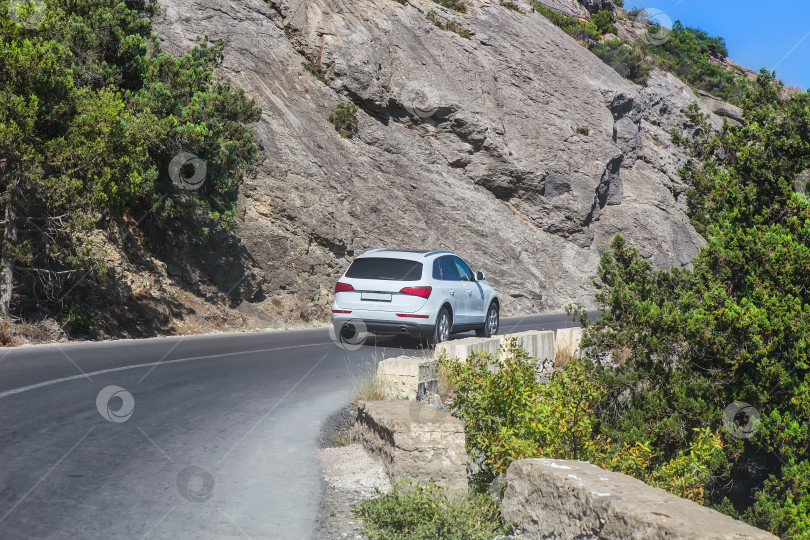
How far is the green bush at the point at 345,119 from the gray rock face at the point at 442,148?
1.79ft

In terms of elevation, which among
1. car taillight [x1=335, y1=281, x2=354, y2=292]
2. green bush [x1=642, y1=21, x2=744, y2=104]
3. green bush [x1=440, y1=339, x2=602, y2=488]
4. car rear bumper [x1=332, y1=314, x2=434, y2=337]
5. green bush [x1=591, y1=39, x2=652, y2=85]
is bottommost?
car rear bumper [x1=332, y1=314, x2=434, y2=337]

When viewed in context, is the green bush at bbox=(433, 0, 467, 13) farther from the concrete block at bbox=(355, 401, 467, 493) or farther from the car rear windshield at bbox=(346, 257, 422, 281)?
the concrete block at bbox=(355, 401, 467, 493)

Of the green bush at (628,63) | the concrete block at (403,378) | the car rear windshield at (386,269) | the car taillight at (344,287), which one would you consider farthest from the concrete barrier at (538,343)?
the green bush at (628,63)

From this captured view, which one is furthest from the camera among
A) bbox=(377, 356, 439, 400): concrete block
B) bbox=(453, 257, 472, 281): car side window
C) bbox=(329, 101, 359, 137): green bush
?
bbox=(329, 101, 359, 137): green bush

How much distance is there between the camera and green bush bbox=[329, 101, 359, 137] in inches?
1315

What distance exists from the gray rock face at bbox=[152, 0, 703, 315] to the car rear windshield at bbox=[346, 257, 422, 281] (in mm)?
9827

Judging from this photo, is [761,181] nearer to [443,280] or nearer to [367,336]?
[443,280]

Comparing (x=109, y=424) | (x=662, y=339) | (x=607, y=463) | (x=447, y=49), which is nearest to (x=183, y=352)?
(x=109, y=424)

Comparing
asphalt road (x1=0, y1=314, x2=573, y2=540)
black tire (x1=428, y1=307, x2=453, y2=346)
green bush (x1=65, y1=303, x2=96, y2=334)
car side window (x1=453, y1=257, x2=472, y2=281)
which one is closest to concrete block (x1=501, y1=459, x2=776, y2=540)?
asphalt road (x1=0, y1=314, x2=573, y2=540)

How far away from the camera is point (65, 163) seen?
→ 1433cm

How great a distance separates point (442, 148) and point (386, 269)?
26.6 meters

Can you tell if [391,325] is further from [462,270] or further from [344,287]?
[462,270]

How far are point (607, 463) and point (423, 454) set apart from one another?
1.44m

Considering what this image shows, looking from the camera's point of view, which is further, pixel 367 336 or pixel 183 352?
pixel 367 336
